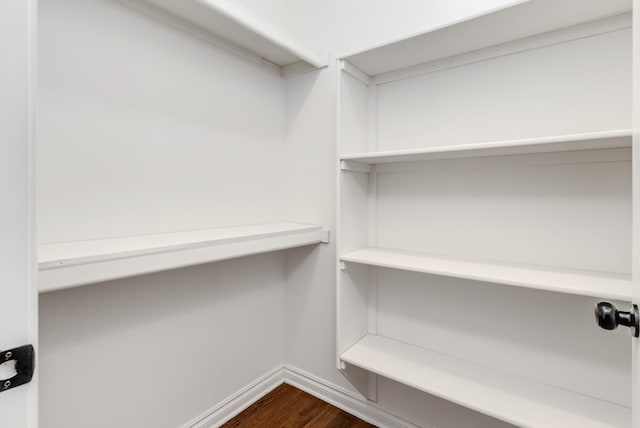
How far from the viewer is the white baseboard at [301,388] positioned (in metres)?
1.54

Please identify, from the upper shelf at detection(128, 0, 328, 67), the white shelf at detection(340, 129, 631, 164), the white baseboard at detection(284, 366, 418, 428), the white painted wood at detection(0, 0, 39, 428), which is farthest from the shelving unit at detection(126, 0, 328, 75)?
the white baseboard at detection(284, 366, 418, 428)

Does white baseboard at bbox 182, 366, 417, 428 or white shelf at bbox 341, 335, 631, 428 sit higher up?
white shelf at bbox 341, 335, 631, 428

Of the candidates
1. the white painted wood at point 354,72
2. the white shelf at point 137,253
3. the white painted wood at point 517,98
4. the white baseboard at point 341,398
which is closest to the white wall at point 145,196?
the white shelf at point 137,253

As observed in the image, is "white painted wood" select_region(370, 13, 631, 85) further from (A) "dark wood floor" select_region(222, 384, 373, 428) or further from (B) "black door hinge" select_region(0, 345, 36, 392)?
(A) "dark wood floor" select_region(222, 384, 373, 428)

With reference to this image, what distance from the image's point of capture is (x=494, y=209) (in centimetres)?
131

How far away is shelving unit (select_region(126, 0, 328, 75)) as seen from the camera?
1.26 metres

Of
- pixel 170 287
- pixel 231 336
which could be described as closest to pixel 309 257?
pixel 231 336

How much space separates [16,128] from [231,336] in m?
1.36

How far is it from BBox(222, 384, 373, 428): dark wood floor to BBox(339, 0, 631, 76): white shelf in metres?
1.81

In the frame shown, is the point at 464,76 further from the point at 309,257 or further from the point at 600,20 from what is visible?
the point at 309,257

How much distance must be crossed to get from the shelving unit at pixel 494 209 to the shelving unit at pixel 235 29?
1.15 feet

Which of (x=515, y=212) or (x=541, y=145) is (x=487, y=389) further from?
(x=541, y=145)

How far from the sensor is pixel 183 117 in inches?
55.6

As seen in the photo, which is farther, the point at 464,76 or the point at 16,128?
the point at 464,76
